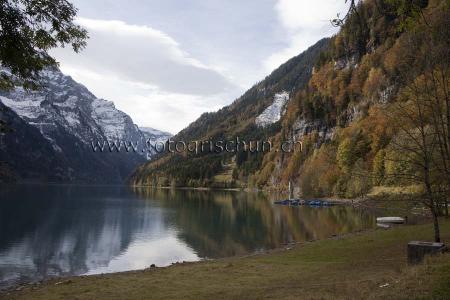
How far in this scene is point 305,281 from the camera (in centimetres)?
2405

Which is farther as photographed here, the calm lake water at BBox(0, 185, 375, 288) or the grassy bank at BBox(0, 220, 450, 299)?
the calm lake water at BBox(0, 185, 375, 288)

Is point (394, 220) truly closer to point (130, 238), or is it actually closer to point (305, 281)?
point (130, 238)

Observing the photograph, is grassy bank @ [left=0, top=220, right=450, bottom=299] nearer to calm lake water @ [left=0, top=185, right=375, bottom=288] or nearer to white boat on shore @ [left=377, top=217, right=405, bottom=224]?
calm lake water @ [left=0, top=185, right=375, bottom=288]

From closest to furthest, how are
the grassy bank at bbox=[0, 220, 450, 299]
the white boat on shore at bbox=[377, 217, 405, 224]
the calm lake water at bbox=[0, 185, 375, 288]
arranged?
the grassy bank at bbox=[0, 220, 450, 299] < the calm lake water at bbox=[0, 185, 375, 288] < the white boat on shore at bbox=[377, 217, 405, 224]

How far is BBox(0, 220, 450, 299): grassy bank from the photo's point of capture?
15.2 metres

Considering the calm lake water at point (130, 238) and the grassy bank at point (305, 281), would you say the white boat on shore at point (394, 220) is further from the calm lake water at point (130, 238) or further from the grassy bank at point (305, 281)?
the grassy bank at point (305, 281)

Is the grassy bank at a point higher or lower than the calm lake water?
higher

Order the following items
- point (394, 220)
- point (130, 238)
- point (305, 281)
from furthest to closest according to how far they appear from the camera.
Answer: point (130, 238) → point (394, 220) → point (305, 281)

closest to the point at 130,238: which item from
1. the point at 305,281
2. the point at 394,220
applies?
the point at 394,220

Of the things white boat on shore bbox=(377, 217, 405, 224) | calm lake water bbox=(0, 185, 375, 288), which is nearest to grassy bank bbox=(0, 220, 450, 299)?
calm lake water bbox=(0, 185, 375, 288)

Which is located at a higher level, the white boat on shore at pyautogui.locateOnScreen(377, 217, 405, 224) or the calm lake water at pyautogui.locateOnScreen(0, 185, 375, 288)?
the white boat on shore at pyautogui.locateOnScreen(377, 217, 405, 224)

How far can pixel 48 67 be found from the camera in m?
15.5

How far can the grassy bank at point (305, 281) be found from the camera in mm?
15180

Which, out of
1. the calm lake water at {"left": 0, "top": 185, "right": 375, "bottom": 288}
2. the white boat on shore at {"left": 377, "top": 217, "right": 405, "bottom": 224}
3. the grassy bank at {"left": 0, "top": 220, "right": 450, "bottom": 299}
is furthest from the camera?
the white boat on shore at {"left": 377, "top": 217, "right": 405, "bottom": 224}
